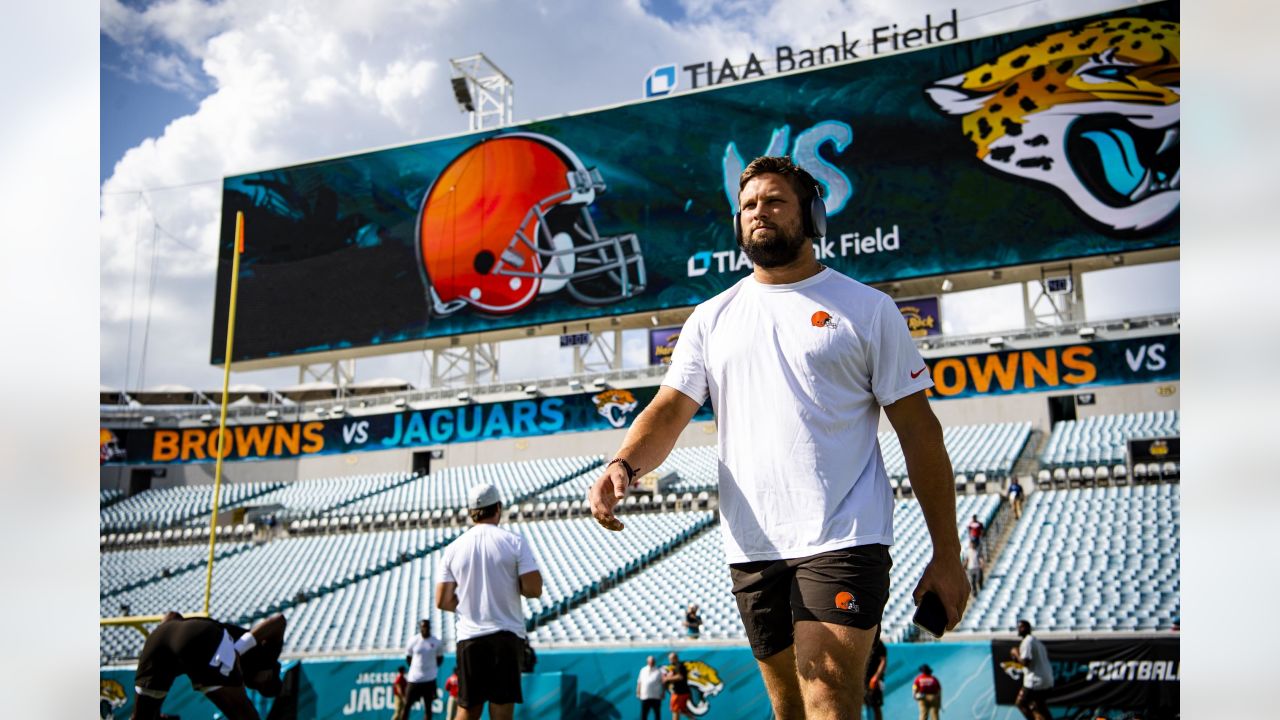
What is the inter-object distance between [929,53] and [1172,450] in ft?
32.8

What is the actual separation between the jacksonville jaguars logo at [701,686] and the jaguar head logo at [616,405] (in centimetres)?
1575

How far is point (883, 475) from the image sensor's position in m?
2.17

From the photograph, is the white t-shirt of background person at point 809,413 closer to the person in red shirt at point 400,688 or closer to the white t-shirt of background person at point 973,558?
the person in red shirt at point 400,688

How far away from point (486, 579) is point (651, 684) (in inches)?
224

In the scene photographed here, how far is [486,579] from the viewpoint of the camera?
4219 mm

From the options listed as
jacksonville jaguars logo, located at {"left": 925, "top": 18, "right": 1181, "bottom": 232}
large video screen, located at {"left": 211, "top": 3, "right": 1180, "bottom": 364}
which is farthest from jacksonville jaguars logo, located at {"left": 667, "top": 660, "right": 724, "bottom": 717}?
jacksonville jaguars logo, located at {"left": 925, "top": 18, "right": 1181, "bottom": 232}

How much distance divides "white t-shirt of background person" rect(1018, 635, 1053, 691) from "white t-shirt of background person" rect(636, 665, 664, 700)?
3.22 m

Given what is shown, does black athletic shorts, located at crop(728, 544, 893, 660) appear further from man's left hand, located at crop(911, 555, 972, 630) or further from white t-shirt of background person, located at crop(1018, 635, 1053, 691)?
white t-shirt of background person, located at crop(1018, 635, 1053, 691)

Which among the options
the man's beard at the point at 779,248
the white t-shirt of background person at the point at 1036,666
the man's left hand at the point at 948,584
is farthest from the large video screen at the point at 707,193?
the man's left hand at the point at 948,584

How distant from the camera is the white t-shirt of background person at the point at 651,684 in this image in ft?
31.0

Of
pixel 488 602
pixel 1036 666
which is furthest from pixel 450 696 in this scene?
pixel 488 602
